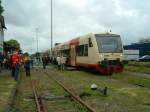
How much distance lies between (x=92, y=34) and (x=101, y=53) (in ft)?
6.35

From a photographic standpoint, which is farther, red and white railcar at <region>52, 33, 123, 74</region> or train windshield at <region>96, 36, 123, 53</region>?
train windshield at <region>96, 36, 123, 53</region>

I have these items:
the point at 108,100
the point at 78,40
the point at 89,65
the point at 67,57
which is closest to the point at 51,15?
the point at 67,57

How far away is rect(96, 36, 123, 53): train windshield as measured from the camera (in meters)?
32.2

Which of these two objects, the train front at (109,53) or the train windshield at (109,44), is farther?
the train windshield at (109,44)

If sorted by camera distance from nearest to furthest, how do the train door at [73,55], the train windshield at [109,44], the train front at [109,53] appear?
the train front at [109,53] → the train windshield at [109,44] → the train door at [73,55]

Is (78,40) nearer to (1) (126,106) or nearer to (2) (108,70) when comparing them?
(2) (108,70)

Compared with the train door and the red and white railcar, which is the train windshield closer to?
the red and white railcar

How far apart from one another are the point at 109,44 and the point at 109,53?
0.86m

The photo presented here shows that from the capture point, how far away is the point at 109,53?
105ft

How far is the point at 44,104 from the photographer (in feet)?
48.6

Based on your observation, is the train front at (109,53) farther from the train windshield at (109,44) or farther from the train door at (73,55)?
the train door at (73,55)

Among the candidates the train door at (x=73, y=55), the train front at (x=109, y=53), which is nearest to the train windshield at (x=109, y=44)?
the train front at (x=109, y=53)

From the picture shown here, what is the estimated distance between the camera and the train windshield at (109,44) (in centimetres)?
3222

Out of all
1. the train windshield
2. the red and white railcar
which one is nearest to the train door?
the red and white railcar
